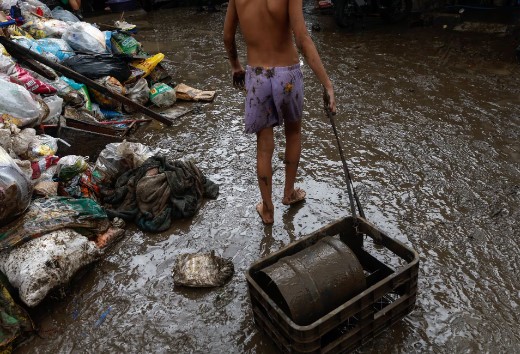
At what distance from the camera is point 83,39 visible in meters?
5.98

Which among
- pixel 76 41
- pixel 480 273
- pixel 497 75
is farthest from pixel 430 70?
pixel 76 41

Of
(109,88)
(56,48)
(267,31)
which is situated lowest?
(109,88)

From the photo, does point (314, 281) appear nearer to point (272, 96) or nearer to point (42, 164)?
point (272, 96)

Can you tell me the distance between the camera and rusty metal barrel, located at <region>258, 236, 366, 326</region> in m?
2.11

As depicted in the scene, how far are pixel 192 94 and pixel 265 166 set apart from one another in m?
3.04

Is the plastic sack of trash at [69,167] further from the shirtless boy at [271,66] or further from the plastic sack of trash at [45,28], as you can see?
the plastic sack of trash at [45,28]

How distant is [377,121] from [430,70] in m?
1.93

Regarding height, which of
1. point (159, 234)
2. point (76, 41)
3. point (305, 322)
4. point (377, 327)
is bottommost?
point (159, 234)

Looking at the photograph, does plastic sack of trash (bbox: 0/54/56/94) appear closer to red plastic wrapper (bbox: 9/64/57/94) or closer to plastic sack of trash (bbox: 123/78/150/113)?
red plastic wrapper (bbox: 9/64/57/94)

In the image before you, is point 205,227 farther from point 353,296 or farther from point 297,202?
point 353,296

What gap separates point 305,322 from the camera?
211 cm

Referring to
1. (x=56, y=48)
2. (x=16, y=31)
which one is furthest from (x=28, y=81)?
(x=16, y=31)

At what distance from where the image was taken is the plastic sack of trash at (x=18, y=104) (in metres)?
3.88

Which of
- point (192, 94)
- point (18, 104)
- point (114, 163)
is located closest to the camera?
point (114, 163)
